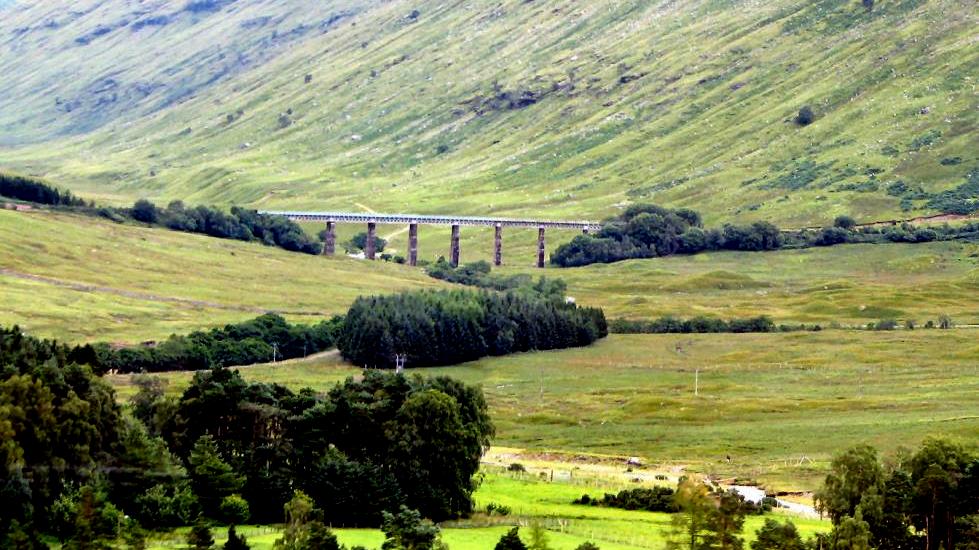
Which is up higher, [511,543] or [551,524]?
[511,543]

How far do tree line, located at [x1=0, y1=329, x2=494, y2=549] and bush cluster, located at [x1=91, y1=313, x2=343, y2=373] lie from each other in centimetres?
5629

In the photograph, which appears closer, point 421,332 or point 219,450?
point 219,450

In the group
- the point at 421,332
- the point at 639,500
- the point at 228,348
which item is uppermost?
the point at 421,332

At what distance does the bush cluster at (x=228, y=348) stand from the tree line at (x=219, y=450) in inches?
2216

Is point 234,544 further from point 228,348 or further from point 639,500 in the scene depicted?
point 228,348

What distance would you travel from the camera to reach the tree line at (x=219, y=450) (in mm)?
89125

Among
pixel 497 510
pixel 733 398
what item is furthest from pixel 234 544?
pixel 733 398

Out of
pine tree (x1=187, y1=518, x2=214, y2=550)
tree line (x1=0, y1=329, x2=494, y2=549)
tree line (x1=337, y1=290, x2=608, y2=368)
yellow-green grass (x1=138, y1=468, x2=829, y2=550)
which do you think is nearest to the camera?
pine tree (x1=187, y1=518, x2=214, y2=550)

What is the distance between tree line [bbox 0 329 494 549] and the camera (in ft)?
292

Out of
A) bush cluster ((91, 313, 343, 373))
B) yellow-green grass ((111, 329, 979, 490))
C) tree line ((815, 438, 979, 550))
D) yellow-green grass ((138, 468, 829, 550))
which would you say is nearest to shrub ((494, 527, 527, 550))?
yellow-green grass ((138, 468, 829, 550))

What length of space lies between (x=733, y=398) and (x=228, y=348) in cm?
5774

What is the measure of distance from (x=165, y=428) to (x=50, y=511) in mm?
19467

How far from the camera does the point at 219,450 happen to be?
10419cm

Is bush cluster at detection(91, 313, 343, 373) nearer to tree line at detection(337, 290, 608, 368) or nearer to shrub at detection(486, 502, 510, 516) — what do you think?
tree line at detection(337, 290, 608, 368)
